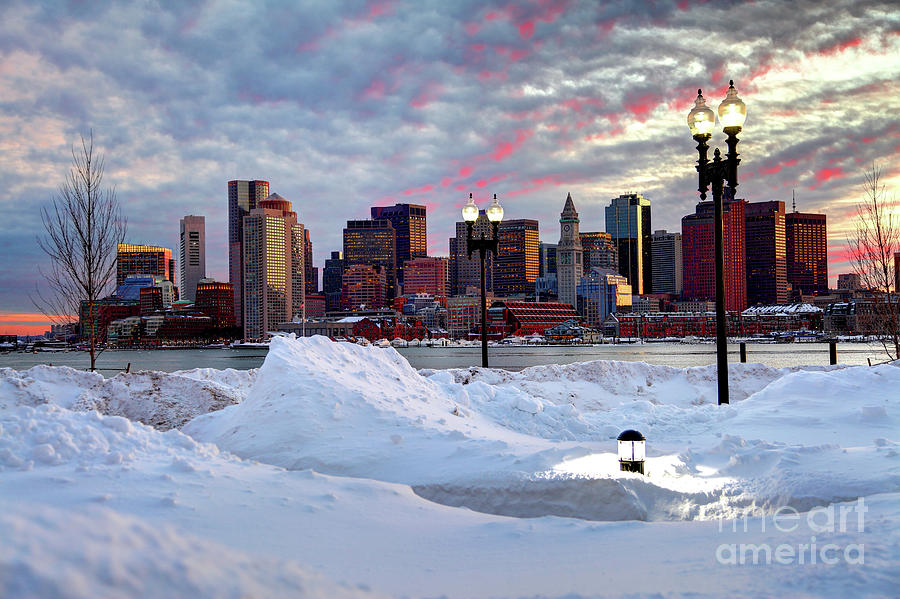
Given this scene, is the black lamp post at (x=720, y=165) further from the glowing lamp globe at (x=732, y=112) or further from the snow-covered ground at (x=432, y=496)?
the snow-covered ground at (x=432, y=496)

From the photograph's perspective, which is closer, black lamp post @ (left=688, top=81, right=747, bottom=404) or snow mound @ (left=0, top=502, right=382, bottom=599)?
snow mound @ (left=0, top=502, right=382, bottom=599)

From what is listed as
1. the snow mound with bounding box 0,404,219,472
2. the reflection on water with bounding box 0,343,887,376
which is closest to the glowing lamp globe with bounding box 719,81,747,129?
the snow mound with bounding box 0,404,219,472

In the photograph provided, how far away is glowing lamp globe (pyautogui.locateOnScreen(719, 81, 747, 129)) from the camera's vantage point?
43.4ft

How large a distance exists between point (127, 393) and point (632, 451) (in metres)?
12.3

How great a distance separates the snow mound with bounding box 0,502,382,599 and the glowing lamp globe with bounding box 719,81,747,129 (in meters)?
12.4

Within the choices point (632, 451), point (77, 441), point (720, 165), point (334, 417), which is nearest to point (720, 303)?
point (720, 165)

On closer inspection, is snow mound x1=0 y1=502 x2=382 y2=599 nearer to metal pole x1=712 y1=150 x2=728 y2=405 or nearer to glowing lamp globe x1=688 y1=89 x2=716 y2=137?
metal pole x1=712 y1=150 x2=728 y2=405

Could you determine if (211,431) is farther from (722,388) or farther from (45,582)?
(722,388)

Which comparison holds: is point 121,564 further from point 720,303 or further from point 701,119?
point 701,119

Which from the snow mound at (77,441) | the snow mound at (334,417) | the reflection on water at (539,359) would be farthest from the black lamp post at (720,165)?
the reflection on water at (539,359)

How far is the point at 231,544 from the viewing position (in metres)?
4.74

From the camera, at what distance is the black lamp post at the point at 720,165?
43.5ft

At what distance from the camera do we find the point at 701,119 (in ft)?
45.3

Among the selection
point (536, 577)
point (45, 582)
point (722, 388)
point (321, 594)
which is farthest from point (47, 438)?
point (722, 388)
